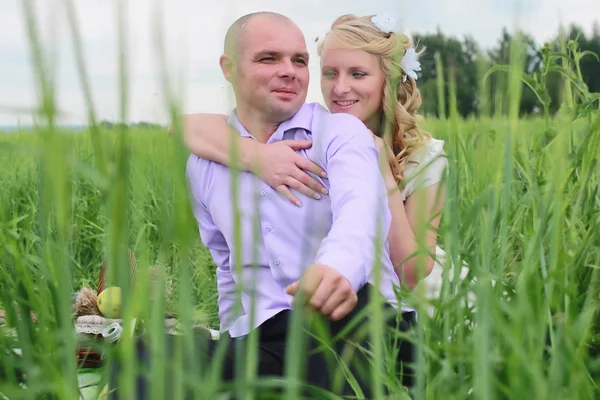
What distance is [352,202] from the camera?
1387 millimetres

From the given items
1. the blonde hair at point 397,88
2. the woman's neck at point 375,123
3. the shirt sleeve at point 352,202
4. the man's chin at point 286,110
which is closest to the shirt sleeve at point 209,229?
the man's chin at point 286,110

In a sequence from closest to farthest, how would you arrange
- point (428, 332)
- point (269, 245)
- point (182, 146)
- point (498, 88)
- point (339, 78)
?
1. point (182, 146)
2. point (498, 88)
3. point (428, 332)
4. point (269, 245)
5. point (339, 78)

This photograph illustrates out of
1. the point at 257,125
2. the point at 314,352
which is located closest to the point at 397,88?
the point at 257,125

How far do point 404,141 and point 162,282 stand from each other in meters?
1.80

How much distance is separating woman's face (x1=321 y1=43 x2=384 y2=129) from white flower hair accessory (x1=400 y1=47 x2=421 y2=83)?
81 mm

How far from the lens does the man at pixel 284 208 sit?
4.32ft

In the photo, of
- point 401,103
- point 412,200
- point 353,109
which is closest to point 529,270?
point 412,200

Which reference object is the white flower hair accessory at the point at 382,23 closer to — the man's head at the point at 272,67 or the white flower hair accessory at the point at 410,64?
the white flower hair accessory at the point at 410,64

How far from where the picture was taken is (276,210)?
1736 millimetres

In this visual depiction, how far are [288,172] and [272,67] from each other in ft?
0.85

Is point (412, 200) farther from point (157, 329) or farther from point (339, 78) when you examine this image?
point (157, 329)

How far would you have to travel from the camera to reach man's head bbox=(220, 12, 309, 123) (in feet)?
5.88

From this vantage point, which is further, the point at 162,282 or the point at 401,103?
the point at 401,103

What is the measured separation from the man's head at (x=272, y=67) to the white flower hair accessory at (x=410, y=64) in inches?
25.8
